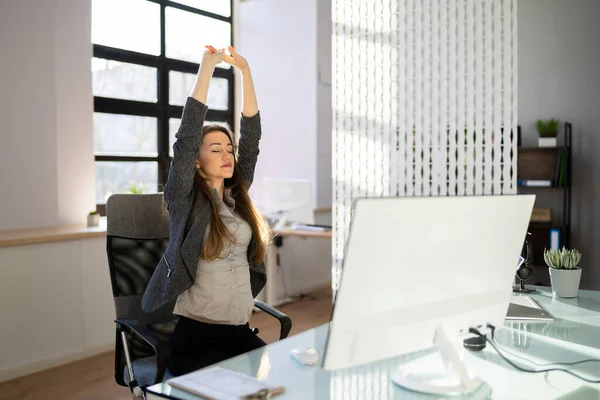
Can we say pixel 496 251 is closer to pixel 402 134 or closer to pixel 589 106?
pixel 402 134

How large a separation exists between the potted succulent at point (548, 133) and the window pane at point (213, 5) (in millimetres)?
3176

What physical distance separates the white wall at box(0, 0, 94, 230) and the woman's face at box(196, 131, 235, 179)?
7.77 ft

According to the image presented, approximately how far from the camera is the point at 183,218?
86.6 inches

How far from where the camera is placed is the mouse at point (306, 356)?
1677mm

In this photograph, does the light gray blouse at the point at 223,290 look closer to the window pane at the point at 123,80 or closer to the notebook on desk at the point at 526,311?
the notebook on desk at the point at 526,311

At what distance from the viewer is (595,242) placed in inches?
224

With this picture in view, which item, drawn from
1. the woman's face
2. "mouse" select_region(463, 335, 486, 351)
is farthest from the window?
"mouse" select_region(463, 335, 486, 351)

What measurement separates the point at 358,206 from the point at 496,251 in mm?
538

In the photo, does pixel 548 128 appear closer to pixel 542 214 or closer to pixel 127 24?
pixel 542 214

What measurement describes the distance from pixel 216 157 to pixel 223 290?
47 cm

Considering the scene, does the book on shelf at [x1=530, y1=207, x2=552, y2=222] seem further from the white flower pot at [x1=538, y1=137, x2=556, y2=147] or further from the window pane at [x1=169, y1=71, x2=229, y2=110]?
the window pane at [x1=169, y1=71, x2=229, y2=110]

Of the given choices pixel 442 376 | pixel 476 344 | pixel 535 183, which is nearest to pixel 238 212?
pixel 476 344

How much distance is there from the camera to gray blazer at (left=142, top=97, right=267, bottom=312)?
7.03 ft

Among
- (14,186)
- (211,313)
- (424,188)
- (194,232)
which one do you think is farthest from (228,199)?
(14,186)
